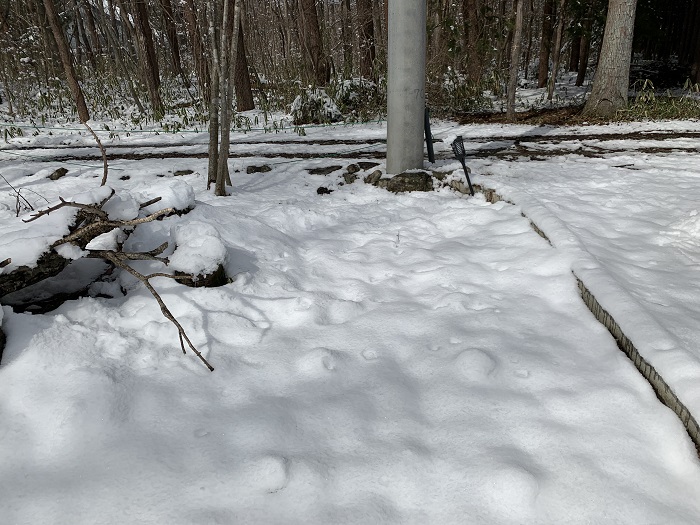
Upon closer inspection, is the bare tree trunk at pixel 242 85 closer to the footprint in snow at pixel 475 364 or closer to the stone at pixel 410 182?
the stone at pixel 410 182

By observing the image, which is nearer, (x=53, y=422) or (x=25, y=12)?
(x=53, y=422)

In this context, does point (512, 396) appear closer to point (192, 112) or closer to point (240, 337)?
point (240, 337)

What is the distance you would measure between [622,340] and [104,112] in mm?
15174

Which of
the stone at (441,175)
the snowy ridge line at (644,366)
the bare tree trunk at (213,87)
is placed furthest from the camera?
the stone at (441,175)

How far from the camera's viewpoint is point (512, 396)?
1969 millimetres

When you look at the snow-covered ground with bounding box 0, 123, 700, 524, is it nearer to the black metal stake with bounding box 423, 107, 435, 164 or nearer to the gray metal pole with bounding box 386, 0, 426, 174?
the gray metal pole with bounding box 386, 0, 426, 174

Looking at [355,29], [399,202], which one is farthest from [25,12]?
[399,202]

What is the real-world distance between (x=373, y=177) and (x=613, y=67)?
725cm

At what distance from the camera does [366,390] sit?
2086 millimetres

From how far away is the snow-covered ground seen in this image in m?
1.53

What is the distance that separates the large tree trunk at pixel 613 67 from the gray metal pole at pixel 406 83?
6.46m

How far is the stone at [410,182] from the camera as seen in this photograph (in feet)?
17.2

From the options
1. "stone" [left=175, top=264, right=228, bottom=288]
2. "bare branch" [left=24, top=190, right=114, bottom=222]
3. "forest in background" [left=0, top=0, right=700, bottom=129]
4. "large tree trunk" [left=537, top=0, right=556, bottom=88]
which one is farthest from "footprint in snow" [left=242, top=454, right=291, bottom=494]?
"large tree trunk" [left=537, top=0, right=556, bottom=88]

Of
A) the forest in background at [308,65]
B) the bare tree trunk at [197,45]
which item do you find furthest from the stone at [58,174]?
the bare tree trunk at [197,45]
